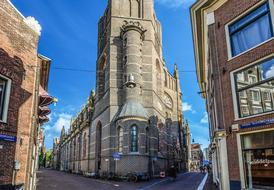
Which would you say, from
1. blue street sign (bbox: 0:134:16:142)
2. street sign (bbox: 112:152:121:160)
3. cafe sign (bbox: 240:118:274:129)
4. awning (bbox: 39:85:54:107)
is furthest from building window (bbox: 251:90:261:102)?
street sign (bbox: 112:152:121:160)

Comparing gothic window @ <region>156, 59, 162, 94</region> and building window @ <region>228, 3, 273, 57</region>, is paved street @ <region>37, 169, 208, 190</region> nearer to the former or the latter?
building window @ <region>228, 3, 273, 57</region>

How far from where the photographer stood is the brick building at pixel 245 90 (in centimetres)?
962

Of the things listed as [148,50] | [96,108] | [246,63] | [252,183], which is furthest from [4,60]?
[96,108]

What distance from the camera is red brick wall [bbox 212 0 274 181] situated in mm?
10180

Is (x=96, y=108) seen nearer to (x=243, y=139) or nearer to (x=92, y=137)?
(x=92, y=137)

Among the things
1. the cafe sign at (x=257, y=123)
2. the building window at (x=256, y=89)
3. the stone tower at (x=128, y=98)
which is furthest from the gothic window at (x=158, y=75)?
the cafe sign at (x=257, y=123)

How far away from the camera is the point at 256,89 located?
10.2 meters

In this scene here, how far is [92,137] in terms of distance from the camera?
40.3m

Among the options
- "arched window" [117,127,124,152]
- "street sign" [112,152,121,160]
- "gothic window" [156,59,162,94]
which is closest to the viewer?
"street sign" [112,152,121,160]

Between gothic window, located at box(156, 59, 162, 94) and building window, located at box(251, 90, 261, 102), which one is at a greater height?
gothic window, located at box(156, 59, 162, 94)

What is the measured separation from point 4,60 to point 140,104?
894 inches

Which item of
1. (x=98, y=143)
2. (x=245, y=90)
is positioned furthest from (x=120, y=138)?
(x=245, y=90)

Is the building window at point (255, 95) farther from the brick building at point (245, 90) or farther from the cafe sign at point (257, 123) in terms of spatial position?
the cafe sign at point (257, 123)

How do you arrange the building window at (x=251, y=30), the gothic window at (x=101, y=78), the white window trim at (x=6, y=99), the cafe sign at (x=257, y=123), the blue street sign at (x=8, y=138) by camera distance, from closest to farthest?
the blue street sign at (x=8, y=138), the cafe sign at (x=257, y=123), the white window trim at (x=6, y=99), the building window at (x=251, y=30), the gothic window at (x=101, y=78)
